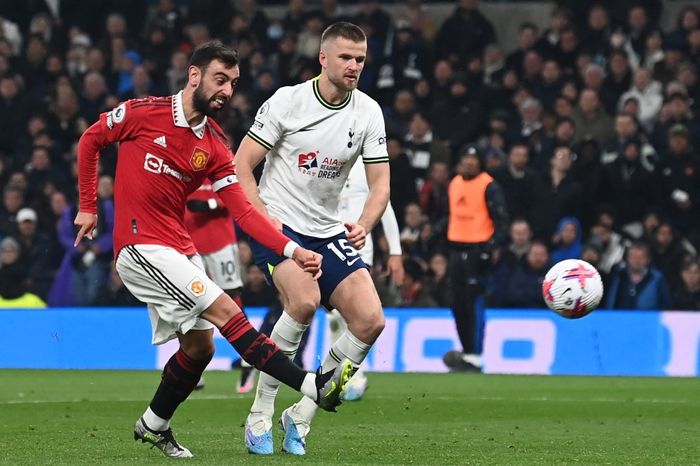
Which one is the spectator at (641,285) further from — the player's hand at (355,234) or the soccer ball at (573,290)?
→ the player's hand at (355,234)

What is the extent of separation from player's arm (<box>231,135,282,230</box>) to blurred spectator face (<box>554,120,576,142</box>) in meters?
9.53

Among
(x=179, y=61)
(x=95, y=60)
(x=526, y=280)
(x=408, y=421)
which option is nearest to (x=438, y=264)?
(x=526, y=280)

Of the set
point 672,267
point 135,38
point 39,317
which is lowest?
point 39,317

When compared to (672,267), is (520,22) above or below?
above

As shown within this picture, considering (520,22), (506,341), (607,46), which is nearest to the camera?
(506,341)

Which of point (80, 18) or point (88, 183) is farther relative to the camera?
point (80, 18)

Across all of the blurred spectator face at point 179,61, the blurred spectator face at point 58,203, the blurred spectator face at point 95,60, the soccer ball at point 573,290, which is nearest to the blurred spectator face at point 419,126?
the blurred spectator face at point 179,61

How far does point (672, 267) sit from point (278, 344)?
9.17m

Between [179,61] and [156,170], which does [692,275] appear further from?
[156,170]

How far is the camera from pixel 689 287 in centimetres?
1625

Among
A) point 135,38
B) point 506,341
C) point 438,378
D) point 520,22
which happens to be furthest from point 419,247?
point 135,38

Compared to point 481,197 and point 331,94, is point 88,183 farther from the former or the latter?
point 481,197

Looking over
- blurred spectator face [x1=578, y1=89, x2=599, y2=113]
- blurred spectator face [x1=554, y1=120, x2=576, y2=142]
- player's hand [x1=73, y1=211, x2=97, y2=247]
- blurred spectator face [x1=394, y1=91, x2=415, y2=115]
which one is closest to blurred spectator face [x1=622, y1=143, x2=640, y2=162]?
blurred spectator face [x1=554, y1=120, x2=576, y2=142]

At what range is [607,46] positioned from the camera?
19.3 m
